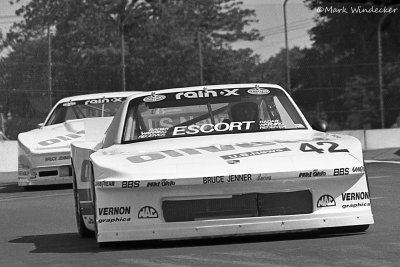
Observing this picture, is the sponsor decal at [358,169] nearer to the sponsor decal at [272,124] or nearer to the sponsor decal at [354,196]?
the sponsor decal at [354,196]

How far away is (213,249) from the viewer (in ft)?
25.9

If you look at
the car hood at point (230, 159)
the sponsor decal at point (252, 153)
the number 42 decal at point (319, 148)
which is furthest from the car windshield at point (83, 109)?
the sponsor decal at point (252, 153)

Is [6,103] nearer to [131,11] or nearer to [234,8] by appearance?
[131,11]

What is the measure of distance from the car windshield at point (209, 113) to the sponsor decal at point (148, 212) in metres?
1.38

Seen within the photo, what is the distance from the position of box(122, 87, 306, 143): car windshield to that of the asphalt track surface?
1.06 m

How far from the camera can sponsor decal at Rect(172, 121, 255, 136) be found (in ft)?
30.8

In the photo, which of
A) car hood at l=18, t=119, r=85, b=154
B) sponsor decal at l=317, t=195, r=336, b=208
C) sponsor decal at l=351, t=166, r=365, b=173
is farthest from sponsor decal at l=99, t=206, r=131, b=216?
car hood at l=18, t=119, r=85, b=154

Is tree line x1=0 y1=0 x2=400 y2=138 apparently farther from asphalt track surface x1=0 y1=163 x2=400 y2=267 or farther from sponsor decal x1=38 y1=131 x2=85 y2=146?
asphalt track surface x1=0 y1=163 x2=400 y2=267

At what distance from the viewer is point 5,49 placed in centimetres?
2578

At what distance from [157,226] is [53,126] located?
34.9 ft

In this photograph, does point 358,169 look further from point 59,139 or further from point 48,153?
point 59,139

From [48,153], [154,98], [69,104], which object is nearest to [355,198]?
[154,98]

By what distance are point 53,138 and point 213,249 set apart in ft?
32.3

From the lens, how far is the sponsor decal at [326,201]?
8016 mm
